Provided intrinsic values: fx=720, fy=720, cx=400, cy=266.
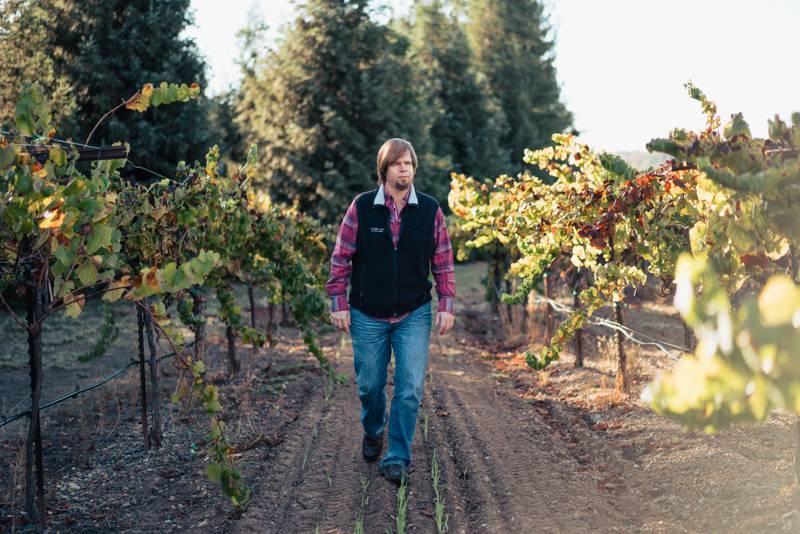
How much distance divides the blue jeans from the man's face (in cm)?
76

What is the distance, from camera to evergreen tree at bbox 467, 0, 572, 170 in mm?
32281

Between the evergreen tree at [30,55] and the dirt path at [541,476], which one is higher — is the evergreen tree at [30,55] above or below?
above

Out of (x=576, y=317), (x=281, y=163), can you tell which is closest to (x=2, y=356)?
(x=576, y=317)

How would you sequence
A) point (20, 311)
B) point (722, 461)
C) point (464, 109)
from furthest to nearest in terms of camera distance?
point (464, 109) < point (20, 311) < point (722, 461)

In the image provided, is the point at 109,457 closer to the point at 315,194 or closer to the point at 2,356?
the point at 2,356

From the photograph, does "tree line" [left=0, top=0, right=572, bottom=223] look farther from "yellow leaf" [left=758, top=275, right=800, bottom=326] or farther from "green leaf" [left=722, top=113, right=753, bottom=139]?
"yellow leaf" [left=758, top=275, right=800, bottom=326]

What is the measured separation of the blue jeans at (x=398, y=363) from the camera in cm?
432

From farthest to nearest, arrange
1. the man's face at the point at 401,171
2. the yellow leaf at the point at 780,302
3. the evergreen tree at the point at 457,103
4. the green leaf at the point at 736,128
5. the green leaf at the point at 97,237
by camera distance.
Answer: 1. the evergreen tree at the point at 457,103
2. the man's face at the point at 401,171
3. the green leaf at the point at 97,237
4. the green leaf at the point at 736,128
5. the yellow leaf at the point at 780,302

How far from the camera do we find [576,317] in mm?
5172

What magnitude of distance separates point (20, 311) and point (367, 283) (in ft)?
38.4

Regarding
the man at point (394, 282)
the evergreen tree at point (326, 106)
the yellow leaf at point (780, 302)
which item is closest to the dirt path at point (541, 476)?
the man at point (394, 282)

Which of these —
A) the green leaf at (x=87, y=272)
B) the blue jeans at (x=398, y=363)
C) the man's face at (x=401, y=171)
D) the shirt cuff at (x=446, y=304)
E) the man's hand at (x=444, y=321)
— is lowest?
the blue jeans at (x=398, y=363)

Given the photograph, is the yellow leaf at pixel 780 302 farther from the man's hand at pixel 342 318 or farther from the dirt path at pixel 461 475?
the man's hand at pixel 342 318

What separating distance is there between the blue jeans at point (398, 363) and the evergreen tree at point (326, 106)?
14570 millimetres
